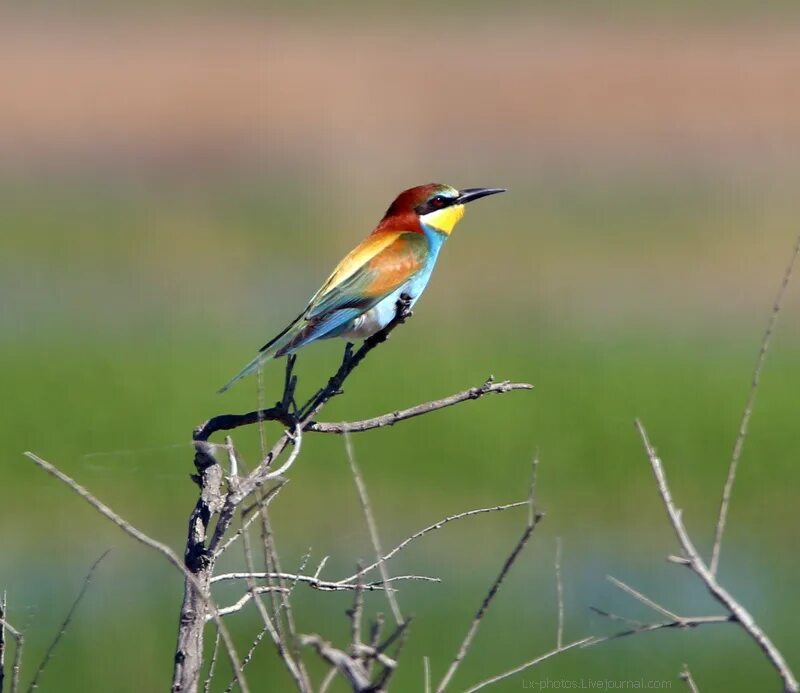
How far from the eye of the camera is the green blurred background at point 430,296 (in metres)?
8.30

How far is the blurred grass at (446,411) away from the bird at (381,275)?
73cm

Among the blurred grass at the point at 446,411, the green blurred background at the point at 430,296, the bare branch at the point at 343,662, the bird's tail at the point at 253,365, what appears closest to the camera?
the bare branch at the point at 343,662

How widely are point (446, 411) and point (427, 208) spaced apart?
18.2ft

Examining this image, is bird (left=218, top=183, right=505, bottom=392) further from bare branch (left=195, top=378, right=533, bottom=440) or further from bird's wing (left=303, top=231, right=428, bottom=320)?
bare branch (left=195, top=378, right=533, bottom=440)

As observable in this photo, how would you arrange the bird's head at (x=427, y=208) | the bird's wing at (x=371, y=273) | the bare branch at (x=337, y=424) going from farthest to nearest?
the bird's head at (x=427, y=208) < the bird's wing at (x=371, y=273) < the bare branch at (x=337, y=424)

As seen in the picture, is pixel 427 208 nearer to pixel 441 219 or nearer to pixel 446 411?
pixel 441 219

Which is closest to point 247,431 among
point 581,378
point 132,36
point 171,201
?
point 581,378

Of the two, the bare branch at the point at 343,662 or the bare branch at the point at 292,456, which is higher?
the bare branch at the point at 292,456

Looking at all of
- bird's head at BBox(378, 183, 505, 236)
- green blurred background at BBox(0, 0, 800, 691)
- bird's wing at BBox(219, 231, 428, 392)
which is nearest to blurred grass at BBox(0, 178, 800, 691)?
green blurred background at BBox(0, 0, 800, 691)

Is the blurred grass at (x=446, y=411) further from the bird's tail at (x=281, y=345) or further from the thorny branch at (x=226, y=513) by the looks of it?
the bird's tail at (x=281, y=345)

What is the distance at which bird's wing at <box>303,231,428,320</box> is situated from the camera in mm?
4734

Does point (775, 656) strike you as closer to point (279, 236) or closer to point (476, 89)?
point (279, 236)

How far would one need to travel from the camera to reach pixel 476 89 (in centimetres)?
2320

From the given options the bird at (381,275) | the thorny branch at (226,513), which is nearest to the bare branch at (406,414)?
the thorny branch at (226,513)
